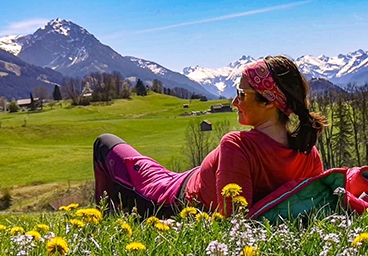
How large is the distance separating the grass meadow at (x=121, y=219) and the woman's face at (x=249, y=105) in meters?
1.19

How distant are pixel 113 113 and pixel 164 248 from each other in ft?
343

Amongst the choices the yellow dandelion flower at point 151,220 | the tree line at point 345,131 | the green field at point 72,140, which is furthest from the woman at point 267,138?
the tree line at point 345,131

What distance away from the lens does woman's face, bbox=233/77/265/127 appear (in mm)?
3643

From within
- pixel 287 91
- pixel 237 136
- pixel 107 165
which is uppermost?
pixel 287 91

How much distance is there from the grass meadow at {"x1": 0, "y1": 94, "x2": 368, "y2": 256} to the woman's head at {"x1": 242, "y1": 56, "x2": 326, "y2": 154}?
1.05m

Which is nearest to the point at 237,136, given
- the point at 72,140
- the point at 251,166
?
the point at 251,166

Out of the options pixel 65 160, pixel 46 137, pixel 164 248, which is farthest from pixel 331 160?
pixel 46 137

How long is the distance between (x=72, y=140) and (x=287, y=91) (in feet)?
245

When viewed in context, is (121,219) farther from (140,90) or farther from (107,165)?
(140,90)

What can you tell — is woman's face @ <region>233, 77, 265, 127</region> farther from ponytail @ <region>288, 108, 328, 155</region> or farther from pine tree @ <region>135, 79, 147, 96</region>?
pine tree @ <region>135, 79, 147, 96</region>

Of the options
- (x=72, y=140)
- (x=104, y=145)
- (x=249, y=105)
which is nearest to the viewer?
(x=249, y=105)

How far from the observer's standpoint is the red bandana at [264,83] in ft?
11.6

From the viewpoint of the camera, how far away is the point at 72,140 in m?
75.4

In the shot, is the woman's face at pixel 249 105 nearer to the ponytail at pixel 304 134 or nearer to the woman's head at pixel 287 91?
the woman's head at pixel 287 91
